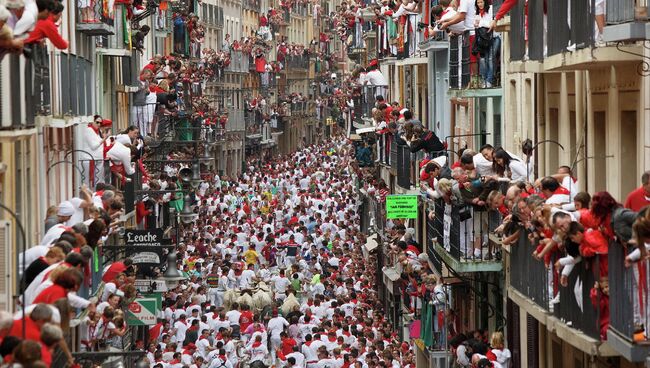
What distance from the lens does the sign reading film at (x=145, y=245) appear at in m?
34.9

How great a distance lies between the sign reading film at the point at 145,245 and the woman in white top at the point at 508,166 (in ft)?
31.2

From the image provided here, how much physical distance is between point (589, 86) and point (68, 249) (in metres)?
6.22

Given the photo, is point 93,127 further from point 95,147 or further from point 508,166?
point 508,166

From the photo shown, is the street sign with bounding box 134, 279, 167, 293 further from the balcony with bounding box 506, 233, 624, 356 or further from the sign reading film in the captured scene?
the balcony with bounding box 506, 233, 624, 356

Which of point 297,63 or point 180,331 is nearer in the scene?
point 180,331

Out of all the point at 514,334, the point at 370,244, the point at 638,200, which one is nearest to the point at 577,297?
the point at 638,200

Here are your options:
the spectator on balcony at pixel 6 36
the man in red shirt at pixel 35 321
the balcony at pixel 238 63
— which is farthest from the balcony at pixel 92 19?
the balcony at pixel 238 63

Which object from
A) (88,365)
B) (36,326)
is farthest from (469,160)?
(36,326)

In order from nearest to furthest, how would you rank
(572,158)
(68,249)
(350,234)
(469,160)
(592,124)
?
(68,249) < (592,124) < (572,158) < (469,160) < (350,234)

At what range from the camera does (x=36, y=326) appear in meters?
17.8

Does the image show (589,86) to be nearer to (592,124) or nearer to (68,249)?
(592,124)

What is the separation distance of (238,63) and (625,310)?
87.4 m

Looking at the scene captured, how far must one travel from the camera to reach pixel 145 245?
35.1 m

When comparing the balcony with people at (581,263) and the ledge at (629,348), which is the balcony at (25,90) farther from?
the ledge at (629,348)
